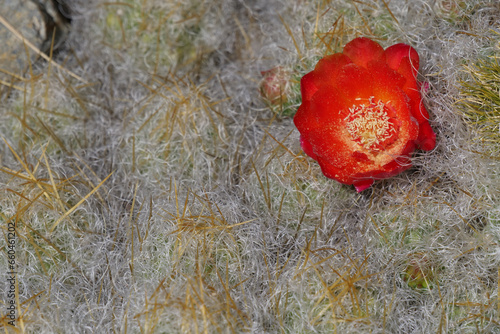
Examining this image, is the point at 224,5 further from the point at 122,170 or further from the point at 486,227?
the point at 486,227

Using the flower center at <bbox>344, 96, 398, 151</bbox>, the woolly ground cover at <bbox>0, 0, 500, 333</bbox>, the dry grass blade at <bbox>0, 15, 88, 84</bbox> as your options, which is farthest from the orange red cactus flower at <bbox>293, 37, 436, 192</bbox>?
the dry grass blade at <bbox>0, 15, 88, 84</bbox>

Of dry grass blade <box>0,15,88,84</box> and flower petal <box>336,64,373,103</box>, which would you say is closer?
flower petal <box>336,64,373,103</box>

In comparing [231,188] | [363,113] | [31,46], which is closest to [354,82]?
[363,113]

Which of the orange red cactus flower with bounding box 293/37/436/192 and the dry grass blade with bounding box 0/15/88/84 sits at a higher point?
the dry grass blade with bounding box 0/15/88/84

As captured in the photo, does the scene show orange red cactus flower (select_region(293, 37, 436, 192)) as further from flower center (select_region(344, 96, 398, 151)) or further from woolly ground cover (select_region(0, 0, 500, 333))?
woolly ground cover (select_region(0, 0, 500, 333))

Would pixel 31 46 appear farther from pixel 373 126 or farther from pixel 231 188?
pixel 373 126

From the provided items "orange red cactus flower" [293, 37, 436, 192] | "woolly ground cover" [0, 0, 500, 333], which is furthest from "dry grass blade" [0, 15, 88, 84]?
"orange red cactus flower" [293, 37, 436, 192]

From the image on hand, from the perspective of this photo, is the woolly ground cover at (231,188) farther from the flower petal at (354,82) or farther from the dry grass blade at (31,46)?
the flower petal at (354,82)

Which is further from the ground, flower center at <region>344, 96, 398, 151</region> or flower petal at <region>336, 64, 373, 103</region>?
flower petal at <region>336, 64, 373, 103</region>

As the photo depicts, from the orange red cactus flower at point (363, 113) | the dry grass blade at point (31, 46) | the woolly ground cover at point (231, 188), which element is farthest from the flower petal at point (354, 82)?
the dry grass blade at point (31, 46)

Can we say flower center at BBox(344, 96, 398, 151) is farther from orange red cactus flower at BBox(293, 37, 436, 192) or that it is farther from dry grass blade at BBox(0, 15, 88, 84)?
dry grass blade at BBox(0, 15, 88, 84)
